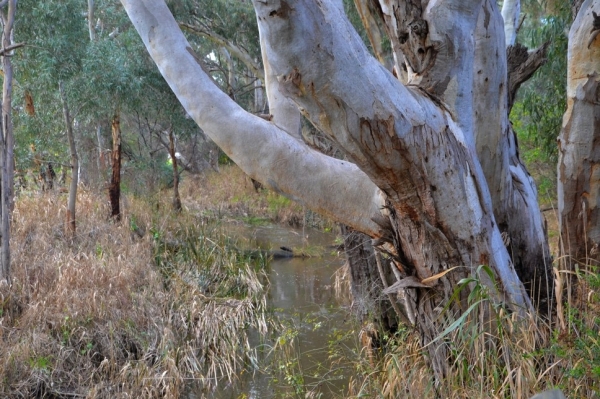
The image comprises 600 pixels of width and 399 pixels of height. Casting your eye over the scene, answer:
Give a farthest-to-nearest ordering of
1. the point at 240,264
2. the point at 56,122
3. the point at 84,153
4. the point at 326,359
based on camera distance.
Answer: the point at 84,153
the point at 56,122
the point at 240,264
the point at 326,359

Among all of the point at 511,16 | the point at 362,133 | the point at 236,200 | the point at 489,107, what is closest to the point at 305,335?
the point at 511,16

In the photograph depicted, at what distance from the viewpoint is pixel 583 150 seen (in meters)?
3.20

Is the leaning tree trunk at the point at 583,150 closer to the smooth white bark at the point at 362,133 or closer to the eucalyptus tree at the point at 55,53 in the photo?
the smooth white bark at the point at 362,133

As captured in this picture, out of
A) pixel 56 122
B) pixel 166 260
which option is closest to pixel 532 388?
pixel 166 260

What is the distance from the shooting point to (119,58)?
30.1 ft

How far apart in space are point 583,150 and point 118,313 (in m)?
4.43

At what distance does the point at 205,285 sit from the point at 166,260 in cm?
72

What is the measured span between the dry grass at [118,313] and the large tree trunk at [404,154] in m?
3.10

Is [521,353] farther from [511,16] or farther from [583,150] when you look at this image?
[511,16]

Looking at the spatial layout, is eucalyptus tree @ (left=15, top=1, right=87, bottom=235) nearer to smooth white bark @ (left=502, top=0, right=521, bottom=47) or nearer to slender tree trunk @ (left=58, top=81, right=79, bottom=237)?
slender tree trunk @ (left=58, top=81, right=79, bottom=237)

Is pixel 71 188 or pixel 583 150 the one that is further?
pixel 71 188

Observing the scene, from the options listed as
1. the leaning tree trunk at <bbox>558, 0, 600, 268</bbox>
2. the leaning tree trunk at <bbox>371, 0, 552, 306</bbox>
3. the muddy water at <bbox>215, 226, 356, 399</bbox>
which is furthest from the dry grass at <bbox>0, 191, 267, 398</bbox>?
the leaning tree trunk at <bbox>558, 0, 600, 268</bbox>

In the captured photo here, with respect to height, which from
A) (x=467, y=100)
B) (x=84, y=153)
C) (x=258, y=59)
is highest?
(x=258, y=59)

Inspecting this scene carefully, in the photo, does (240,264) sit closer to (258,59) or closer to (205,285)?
(205,285)
